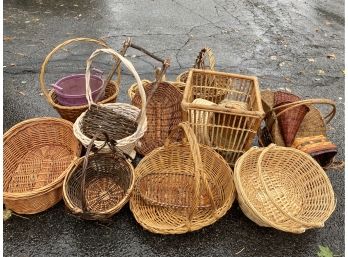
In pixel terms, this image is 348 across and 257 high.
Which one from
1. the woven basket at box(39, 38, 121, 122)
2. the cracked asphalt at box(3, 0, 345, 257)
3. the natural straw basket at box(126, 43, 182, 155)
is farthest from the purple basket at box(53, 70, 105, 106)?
the cracked asphalt at box(3, 0, 345, 257)

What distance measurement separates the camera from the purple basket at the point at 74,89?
282cm

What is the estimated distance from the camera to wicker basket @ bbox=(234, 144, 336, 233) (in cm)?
229

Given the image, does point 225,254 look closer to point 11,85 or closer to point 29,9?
point 11,85

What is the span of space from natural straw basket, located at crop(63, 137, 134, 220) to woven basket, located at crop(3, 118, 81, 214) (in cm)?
11

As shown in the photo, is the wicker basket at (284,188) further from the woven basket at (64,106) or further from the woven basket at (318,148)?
the woven basket at (64,106)

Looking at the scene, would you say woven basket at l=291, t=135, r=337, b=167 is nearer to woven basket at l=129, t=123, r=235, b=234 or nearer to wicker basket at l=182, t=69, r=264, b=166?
wicker basket at l=182, t=69, r=264, b=166

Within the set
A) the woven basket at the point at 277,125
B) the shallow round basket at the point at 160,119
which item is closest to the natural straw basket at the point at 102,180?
the shallow round basket at the point at 160,119

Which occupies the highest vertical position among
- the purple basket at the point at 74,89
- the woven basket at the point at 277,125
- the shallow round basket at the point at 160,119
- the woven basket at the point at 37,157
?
the woven basket at the point at 277,125

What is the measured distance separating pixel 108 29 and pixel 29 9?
171 centimetres

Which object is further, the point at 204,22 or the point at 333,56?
the point at 204,22

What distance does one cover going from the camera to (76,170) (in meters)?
2.49

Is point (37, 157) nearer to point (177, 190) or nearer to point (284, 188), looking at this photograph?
point (177, 190)

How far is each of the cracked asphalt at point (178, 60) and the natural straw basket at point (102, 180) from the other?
15 cm

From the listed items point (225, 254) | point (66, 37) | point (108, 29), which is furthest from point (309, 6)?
point (225, 254)
